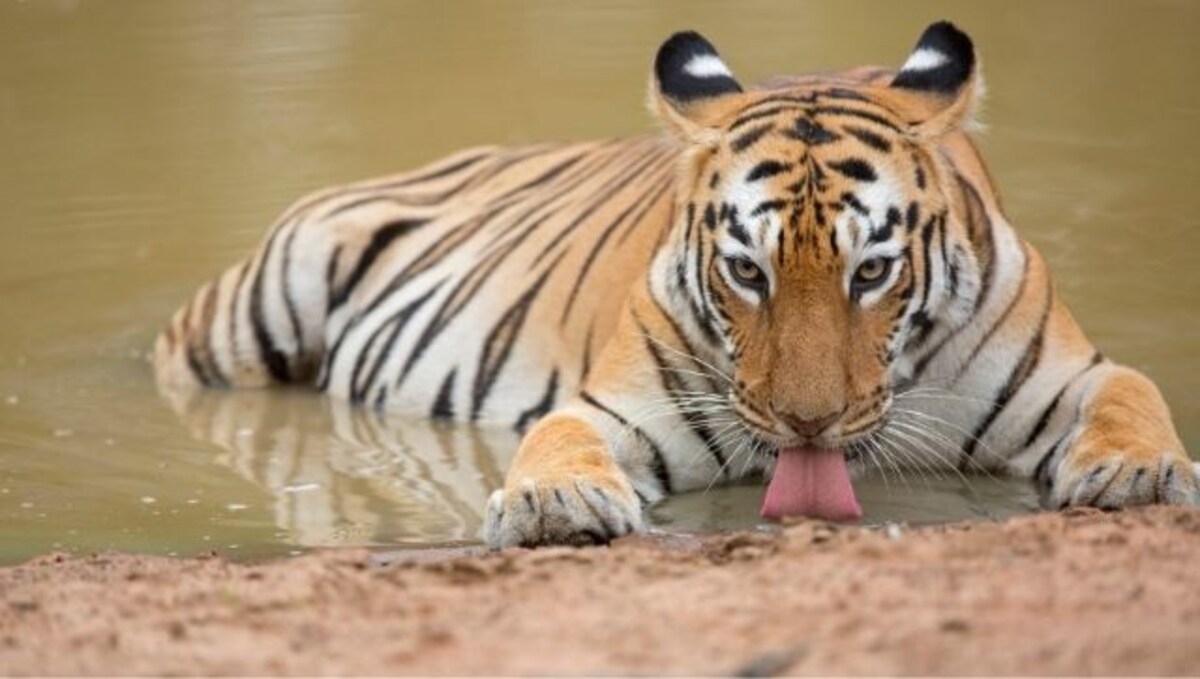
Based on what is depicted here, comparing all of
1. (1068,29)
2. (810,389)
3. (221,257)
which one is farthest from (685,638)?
(1068,29)

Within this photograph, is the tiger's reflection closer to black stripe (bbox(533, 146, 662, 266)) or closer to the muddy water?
the muddy water

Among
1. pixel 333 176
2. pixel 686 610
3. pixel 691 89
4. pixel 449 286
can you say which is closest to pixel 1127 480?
pixel 691 89

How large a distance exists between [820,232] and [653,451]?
2.36 feet

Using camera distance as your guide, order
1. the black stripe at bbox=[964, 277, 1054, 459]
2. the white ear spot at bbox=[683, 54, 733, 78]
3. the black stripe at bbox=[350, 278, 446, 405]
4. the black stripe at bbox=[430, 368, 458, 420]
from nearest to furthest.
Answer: the black stripe at bbox=[964, 277, 1054, 459], the white ear spot at bbox=[683, 54, 733, 78], the black stripe at bbox=[430, 368, 458, 420], the black stripe at bbox=[350, 278, 446, 405]

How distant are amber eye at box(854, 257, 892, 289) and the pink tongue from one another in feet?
1.15

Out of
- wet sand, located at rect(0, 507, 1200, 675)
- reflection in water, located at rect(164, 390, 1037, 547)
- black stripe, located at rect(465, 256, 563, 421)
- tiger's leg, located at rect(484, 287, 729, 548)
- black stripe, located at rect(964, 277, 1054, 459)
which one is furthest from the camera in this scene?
black stripe, located at rect(465, 256, 563, 421)

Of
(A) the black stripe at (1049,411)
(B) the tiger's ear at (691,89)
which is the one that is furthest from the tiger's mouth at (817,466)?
(B) the tiger's ear at (691,89)

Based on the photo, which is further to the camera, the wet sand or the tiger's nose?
the tiger's nose

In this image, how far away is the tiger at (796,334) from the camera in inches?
203

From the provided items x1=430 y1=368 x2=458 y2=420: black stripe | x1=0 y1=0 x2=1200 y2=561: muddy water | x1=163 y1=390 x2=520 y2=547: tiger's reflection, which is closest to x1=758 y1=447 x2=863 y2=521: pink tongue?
x1=0 y1=0 x2=1200 y2=561: muddy water

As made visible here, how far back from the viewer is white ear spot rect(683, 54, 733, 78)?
5.93 m

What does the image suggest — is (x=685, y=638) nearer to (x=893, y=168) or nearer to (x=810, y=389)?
(x=810, y=389)

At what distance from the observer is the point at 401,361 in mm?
7168

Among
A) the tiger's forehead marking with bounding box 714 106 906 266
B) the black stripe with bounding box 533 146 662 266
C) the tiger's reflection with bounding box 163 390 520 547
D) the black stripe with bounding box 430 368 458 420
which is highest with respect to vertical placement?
the tiger's forehead marking with bounding box 714 106 906 266
